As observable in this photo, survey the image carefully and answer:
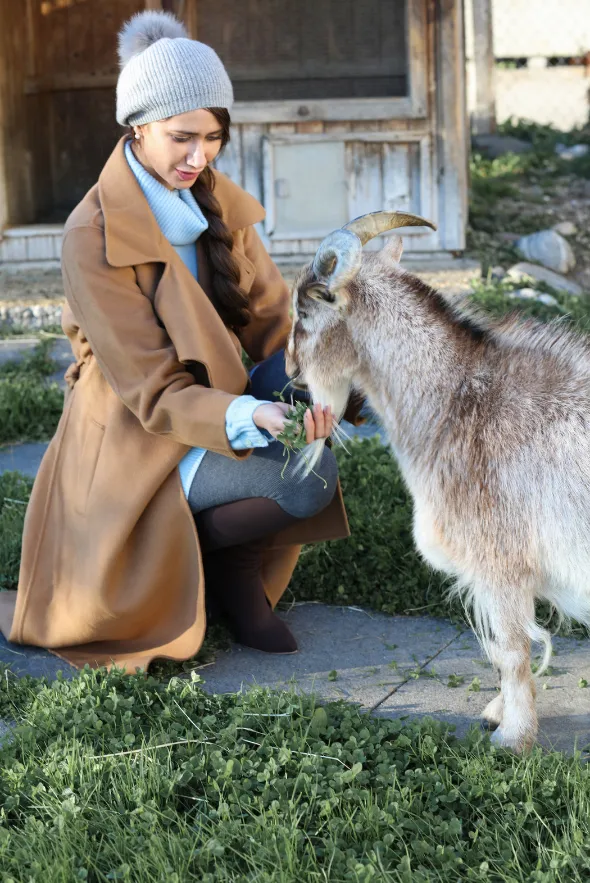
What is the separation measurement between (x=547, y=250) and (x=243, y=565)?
6659 mm

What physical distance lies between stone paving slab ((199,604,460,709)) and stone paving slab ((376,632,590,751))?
0.07 meters

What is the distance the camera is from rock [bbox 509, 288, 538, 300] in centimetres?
803

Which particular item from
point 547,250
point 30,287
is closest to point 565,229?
point 547,250

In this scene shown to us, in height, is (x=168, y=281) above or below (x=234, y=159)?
below

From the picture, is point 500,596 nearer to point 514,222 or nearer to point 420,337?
point 420,337

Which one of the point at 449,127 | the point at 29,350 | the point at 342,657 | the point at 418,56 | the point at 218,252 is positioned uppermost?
the point at 418,56

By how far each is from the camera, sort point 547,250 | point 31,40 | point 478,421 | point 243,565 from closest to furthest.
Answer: point 478,421, point 243,565, point 547,250, point 31,40

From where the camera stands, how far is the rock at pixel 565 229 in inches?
417

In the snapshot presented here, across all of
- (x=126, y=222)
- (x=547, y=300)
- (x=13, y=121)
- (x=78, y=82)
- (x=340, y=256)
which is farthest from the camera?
(x=78, y=82)

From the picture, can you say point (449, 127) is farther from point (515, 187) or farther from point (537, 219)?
point (515, 187)

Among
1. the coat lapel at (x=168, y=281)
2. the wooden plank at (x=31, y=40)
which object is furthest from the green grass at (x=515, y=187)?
the coat lapel at (x=168, y=281)

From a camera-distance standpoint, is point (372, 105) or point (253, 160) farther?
point (253, 160)

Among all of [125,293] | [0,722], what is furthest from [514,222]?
[0,722]

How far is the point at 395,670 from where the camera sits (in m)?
3.66
